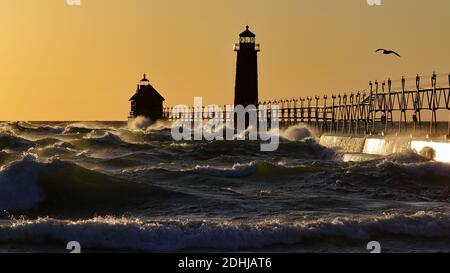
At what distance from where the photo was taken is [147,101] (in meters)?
72.7

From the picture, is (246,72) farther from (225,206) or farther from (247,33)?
(225,206)

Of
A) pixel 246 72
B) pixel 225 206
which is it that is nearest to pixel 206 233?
pixel 225 206

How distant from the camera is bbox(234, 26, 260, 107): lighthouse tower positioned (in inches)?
2031

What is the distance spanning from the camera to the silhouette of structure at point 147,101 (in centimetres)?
7269

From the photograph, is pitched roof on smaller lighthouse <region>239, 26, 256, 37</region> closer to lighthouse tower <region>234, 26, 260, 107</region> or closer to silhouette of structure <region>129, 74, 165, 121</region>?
lighthouse tower <region>234, 26, 260, 107</region>

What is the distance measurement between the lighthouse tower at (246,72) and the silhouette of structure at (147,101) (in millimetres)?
21348

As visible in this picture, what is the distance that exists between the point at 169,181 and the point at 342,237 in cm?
883

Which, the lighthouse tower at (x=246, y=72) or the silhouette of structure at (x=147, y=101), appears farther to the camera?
the silhouette of structure at (x=147, y=101)

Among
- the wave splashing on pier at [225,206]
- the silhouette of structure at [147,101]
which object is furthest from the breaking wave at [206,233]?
the silhouette of structure at [147,101]

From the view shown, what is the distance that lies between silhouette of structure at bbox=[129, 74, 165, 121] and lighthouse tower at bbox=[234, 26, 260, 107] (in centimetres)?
2135

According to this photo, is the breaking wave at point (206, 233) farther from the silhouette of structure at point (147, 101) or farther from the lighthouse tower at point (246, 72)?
the silhouette of structure at point (147, 101)

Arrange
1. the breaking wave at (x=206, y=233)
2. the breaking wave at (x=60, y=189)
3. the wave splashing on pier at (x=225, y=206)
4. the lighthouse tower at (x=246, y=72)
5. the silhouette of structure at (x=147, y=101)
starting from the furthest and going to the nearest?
the silhouette of structure at (x=147, y=101), the lighthouse tower at (x=246, y=72), the breaking wave at (x=60, y=189), the wave splashing on pier at (x=225, y=206), the breaking wave at (x=206, y=233)

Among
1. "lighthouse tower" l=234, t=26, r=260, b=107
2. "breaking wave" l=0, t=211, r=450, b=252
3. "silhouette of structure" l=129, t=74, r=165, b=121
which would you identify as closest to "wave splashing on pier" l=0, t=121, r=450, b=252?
"breaking wave" l=0, t=211, r=450, b=252

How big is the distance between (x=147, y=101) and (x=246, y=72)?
73.5 ft
